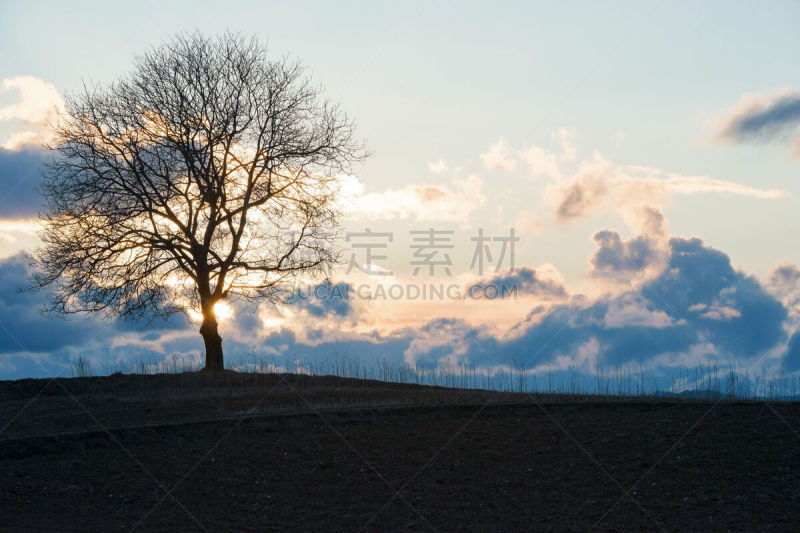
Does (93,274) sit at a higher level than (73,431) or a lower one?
higher

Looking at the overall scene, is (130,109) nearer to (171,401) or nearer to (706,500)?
(171,401)

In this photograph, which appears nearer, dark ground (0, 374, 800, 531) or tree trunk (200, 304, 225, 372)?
dark ground (0, 374, 800, 531)

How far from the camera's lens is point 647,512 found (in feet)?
29.8

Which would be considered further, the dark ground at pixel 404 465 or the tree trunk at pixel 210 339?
the tree trunk at pixel 210 339

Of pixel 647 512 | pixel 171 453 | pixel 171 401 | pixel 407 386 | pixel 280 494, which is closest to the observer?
pixel 647 512

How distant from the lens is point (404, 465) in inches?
442

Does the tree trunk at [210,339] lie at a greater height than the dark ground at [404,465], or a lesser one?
greater

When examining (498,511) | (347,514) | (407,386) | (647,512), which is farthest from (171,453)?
(407,386)

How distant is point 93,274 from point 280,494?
14115 mm

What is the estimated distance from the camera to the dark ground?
362 inches

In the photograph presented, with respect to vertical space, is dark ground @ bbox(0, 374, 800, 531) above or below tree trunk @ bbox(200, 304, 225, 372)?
below

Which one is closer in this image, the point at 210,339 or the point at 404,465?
the point at 404,465

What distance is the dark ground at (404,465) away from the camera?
9203 millimetres

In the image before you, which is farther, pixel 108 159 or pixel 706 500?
pixel 108 159
